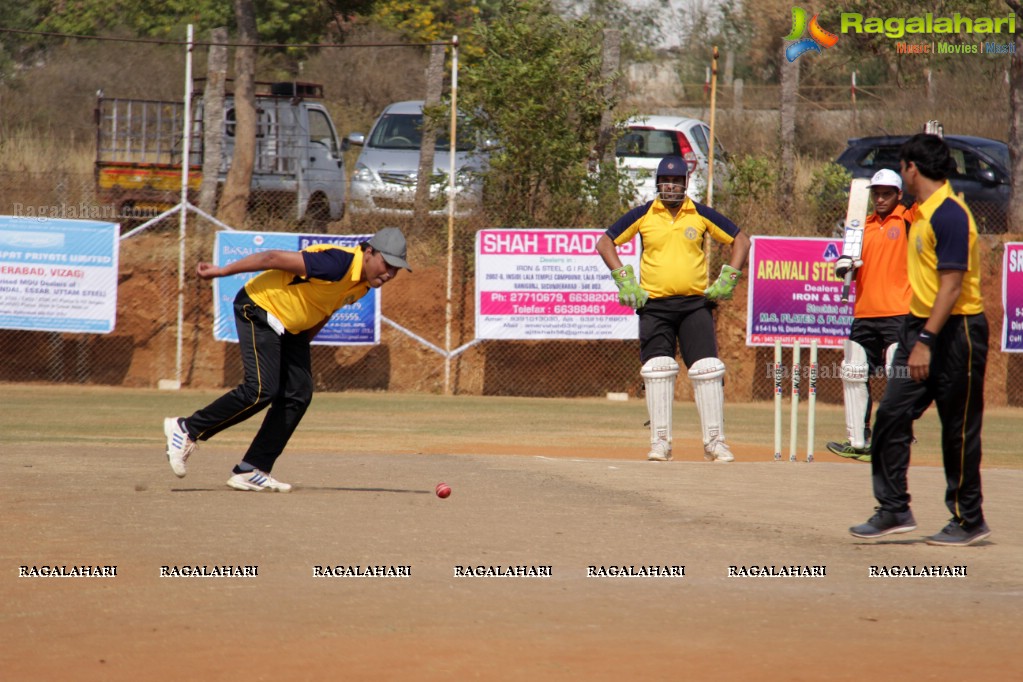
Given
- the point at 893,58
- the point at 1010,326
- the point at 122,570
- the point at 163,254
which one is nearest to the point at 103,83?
the point at 163,254

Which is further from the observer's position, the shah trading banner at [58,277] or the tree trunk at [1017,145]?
the tree trunk at [1017,145]

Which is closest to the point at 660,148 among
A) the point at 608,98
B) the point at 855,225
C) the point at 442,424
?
the point at 608,98

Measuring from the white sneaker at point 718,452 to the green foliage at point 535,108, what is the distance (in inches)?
368

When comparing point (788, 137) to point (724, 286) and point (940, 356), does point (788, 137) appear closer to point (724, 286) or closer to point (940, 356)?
point (724, 286)

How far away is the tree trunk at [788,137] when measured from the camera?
1980 centimetres

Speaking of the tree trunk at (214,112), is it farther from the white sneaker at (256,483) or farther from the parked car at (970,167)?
the white sneaker at (256,483)

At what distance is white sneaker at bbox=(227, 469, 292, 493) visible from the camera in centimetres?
870

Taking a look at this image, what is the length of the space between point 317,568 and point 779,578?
6.93 ft

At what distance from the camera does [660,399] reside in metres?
10.8

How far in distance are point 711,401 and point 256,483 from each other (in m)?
3.88

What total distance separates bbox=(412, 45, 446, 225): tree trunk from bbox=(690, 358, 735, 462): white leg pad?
31.5 ft

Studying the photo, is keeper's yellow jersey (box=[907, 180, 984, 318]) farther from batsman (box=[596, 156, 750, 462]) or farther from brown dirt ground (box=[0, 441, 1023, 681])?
batsman (box=[596, 156, 750, 462])

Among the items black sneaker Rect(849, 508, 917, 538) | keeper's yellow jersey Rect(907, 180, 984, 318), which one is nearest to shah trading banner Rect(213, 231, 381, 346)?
black sneaker Rect(849, 508, 917, 538)

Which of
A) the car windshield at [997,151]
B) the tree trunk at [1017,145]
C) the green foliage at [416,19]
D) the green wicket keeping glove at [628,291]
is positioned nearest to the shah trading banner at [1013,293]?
the tree trunk at [1017,145]
